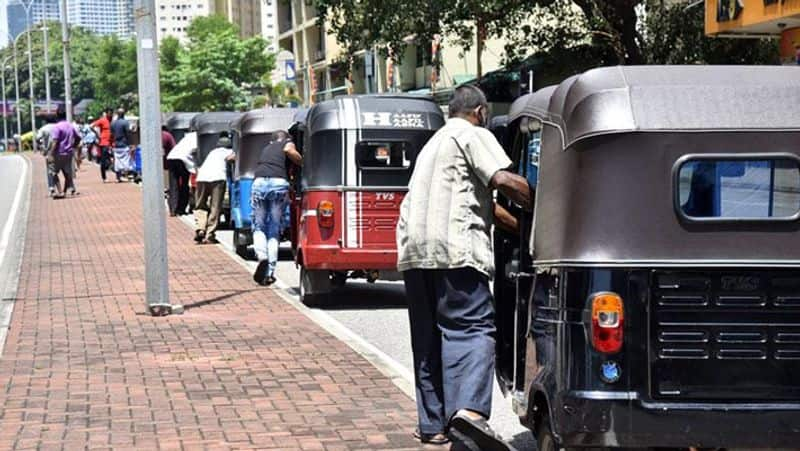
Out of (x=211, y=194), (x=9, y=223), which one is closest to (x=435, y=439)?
(x=211, y=194)

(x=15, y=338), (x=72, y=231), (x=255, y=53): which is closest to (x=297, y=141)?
(x=15, y=338)

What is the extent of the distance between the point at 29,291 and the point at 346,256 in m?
3.55

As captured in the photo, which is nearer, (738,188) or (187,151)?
(738,188)

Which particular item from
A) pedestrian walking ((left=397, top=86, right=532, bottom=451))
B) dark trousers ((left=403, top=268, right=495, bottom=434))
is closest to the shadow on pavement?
dark trousers ((left=403, top=268, right=495, bottom=434))

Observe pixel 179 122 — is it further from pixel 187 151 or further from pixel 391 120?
pixel 391 120

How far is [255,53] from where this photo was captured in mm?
70125

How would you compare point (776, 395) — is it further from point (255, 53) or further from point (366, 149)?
point (255, 53)

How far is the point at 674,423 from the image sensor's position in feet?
16.6

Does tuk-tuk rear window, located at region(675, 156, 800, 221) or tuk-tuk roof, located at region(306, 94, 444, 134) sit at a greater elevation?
tuk-tuk roof, located at region(306, 94, 444, 134)

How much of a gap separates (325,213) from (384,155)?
33.4 inches

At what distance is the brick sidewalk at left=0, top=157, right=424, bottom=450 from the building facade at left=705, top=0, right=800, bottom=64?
944 cm

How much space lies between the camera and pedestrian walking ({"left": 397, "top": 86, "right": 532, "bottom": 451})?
6.38 meters

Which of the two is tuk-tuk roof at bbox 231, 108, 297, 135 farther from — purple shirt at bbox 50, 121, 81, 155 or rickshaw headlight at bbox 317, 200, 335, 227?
purple shirt at bbox 50, 121, 81, 155

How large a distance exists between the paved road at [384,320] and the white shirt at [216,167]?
8.66 feet
